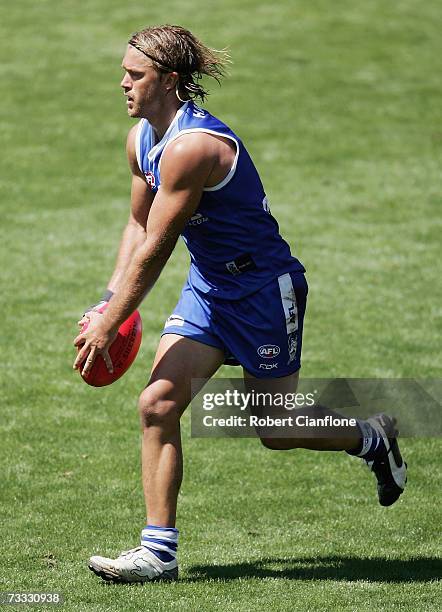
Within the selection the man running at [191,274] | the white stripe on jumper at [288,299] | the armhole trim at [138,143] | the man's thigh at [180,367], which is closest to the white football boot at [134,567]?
the man running at [191,274]

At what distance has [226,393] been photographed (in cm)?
812

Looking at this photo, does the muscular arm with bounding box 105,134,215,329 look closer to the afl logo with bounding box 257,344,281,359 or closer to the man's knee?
the man's knee

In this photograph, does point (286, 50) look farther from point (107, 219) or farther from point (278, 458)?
point (278, 458)

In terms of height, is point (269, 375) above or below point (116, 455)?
above

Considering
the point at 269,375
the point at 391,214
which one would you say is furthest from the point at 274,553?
the point at 391,214

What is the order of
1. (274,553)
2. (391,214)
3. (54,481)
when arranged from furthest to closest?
(391,214)
(54,481)
(274,553)

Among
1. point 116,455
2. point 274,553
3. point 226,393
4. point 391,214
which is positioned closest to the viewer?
point 274,553

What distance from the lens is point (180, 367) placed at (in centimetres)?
515

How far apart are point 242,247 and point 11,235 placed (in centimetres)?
682

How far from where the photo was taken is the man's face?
200 inches

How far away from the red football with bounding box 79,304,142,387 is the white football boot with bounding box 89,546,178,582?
0.81 m

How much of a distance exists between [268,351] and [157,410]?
630mm

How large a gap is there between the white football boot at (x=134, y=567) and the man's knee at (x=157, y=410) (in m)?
0.56

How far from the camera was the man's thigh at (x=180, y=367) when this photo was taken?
5109 millimetres
